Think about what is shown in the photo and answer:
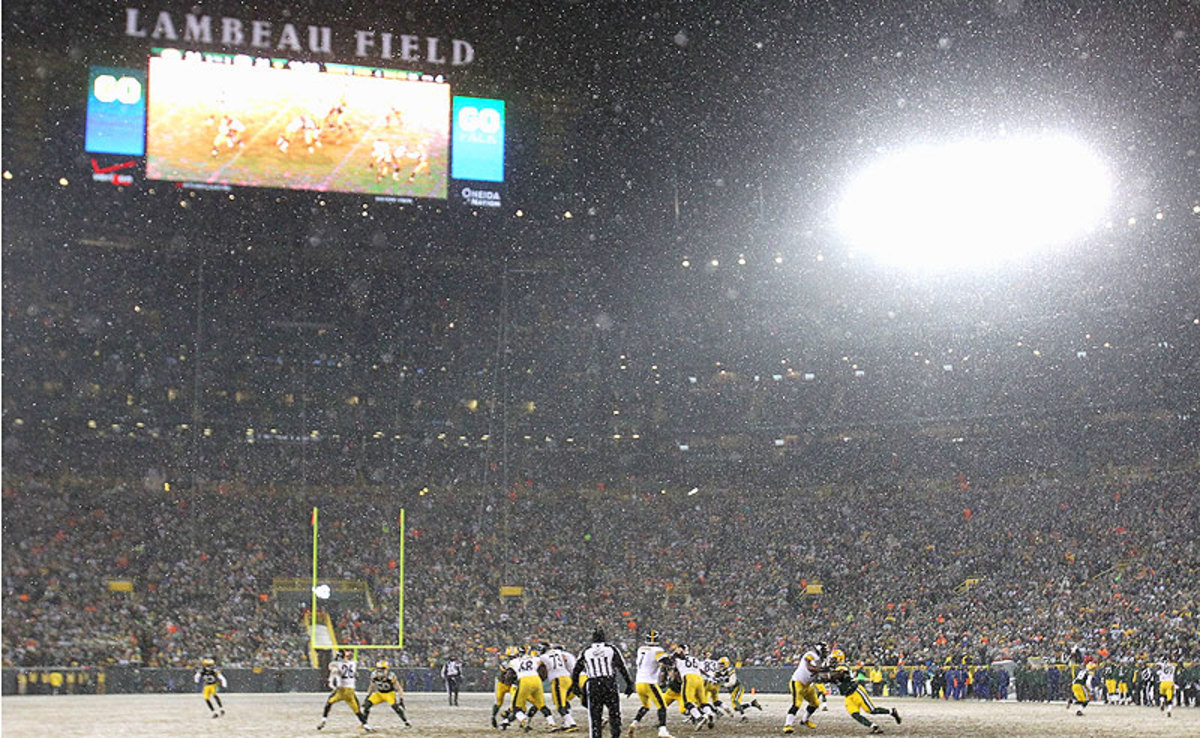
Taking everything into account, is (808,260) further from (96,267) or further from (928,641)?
(96,267)

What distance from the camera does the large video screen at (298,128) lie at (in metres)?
43.4

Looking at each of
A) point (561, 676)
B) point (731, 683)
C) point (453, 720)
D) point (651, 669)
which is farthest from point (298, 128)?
point (651, 669)

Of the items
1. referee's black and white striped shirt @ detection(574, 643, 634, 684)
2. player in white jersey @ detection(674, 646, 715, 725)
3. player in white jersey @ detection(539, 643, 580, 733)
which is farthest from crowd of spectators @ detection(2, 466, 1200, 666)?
referee's black and white striped shirt @ detection(574, 643, 634, 684)

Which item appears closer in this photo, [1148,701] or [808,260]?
[1148,701]

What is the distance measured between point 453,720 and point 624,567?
2797cm

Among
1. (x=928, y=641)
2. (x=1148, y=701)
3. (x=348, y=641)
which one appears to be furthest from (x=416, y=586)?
(x=1148, y=701)

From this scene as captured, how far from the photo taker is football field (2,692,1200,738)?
1939 cm

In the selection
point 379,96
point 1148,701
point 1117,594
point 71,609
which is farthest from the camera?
point 379,96

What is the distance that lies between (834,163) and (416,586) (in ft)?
73.6

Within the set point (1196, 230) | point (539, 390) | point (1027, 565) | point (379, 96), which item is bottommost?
point (1027, 565)

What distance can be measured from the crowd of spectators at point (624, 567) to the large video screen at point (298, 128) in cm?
1386

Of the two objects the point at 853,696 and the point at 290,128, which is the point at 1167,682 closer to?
the point at 853,696

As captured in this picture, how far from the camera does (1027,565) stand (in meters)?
44.7

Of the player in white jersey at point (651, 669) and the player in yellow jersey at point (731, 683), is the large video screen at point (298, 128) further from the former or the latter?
the player in white jersey at point (651, 669)
